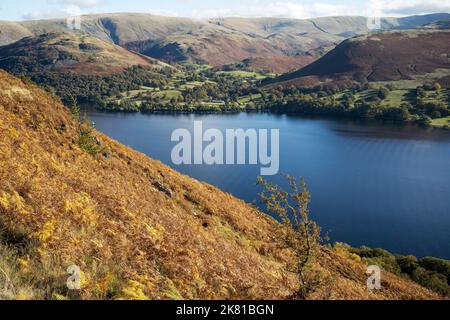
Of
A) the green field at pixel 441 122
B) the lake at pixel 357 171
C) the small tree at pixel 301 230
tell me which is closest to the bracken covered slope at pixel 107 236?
the small tree at pixel 301 230

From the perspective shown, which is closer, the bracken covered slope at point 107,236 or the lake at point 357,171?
the bracken covered slope at point 107,236

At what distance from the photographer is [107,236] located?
13422 millimetres

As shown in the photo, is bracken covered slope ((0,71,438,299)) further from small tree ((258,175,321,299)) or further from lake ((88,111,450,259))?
lake ((88,111,450,259))

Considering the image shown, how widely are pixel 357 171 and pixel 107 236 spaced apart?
97.8 meters

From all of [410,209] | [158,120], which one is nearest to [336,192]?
[410,209]

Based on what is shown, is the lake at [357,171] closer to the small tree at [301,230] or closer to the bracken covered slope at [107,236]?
the bracken covered slope at [107,236]

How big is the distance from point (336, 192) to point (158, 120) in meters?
104

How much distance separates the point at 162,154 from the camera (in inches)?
4343

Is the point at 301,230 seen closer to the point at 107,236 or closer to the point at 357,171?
the point at 107,236

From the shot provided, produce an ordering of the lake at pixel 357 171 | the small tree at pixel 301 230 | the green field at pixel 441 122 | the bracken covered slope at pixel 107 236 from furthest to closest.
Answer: the green field at pixel 441 122, the lake at pixel 357 171, the small tree at pixel 301 230, the bracken covered slope at pixel 107 236

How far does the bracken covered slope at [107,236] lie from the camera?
34.2 feet

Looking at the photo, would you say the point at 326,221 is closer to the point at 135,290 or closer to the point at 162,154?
the point at 162,154

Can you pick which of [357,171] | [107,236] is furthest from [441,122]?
[107,236]

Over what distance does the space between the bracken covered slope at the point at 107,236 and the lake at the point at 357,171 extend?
35.8 meters
